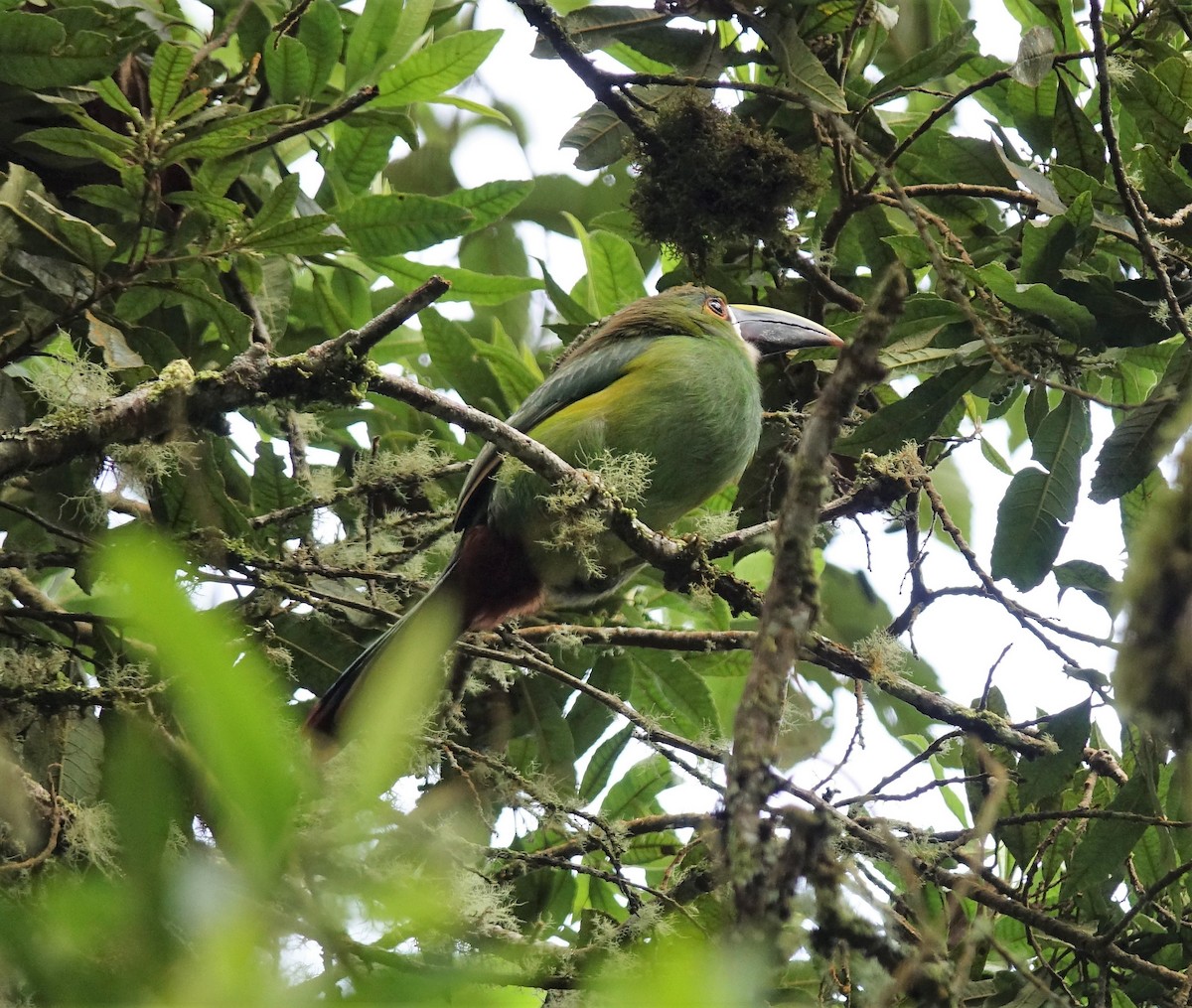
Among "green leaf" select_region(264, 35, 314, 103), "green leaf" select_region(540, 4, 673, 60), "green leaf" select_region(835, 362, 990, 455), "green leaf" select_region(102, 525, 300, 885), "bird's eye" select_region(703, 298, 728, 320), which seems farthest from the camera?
"bird's eye" select_region(703, 298, 728, 320)

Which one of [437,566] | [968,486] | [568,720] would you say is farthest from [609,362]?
[968,486]

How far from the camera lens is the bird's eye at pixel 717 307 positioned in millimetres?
3723

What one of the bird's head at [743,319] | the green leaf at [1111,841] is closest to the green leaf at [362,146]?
the bird's head at [743,319]

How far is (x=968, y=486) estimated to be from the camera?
156 inches

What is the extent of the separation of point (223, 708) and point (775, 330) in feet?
10.3

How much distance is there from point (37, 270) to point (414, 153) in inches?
73.4

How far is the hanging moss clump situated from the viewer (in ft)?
9.70

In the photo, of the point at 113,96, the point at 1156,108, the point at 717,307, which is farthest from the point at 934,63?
the point at 113,96

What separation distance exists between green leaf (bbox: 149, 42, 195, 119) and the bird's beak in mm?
1697

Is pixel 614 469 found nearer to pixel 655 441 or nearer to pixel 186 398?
pixel 655 441

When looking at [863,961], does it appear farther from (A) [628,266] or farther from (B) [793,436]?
(A) [628,266]

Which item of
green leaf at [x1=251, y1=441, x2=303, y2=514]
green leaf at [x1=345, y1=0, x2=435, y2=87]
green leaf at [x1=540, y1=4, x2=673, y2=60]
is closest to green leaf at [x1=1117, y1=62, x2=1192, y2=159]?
green leaf at [x1=540, y1=4, x2=673, y2=60]

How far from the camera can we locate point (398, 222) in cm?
297

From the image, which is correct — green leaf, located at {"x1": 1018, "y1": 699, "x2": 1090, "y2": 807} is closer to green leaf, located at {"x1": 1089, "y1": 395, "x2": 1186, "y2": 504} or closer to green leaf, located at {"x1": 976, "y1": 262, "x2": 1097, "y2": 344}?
green leaf, located at {"x1": 1089, "y1": 395, "x2": 1186, "y2": 504}
